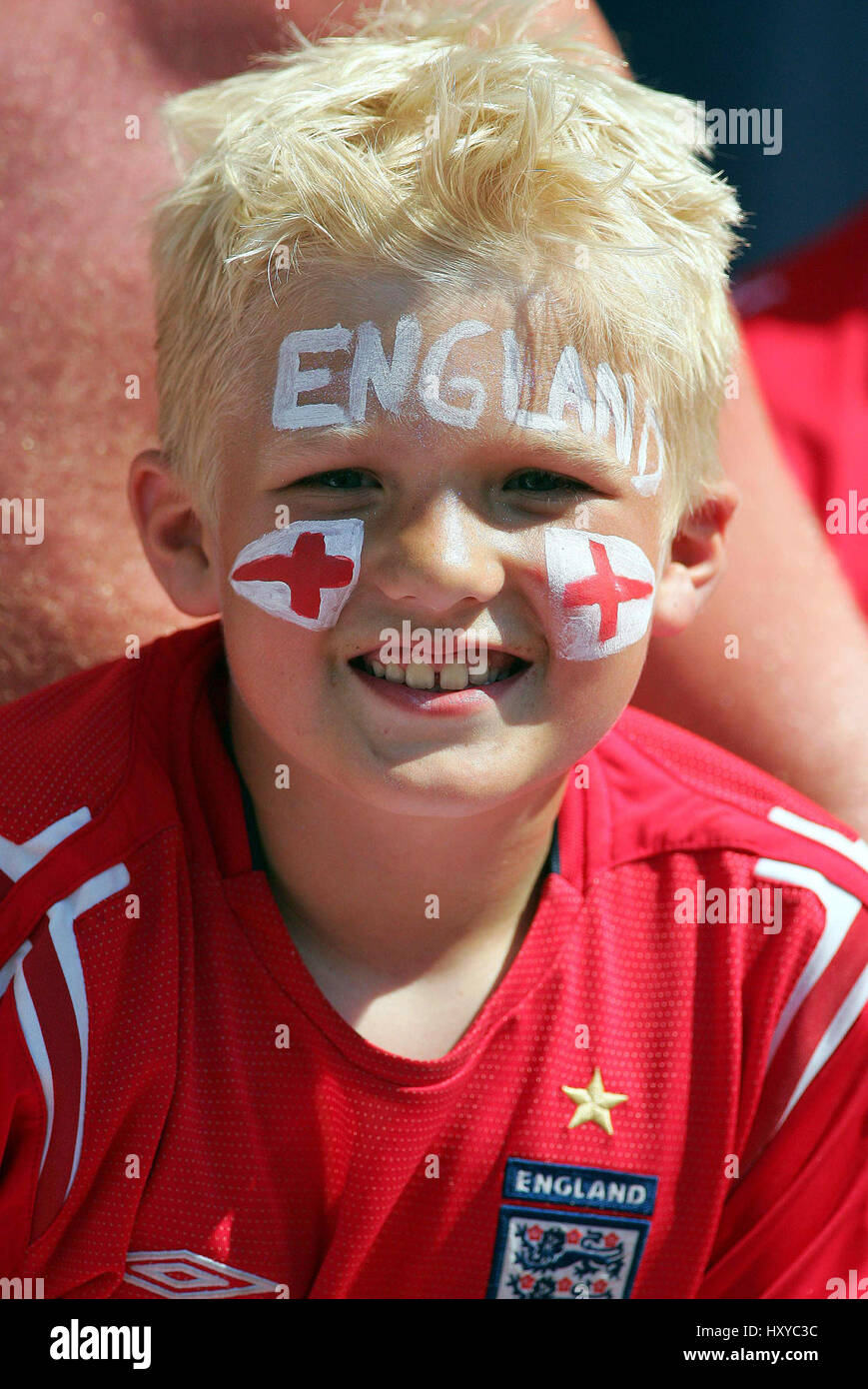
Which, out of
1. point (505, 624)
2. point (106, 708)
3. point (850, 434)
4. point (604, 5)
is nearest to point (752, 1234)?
point (505, 624)

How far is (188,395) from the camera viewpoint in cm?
116

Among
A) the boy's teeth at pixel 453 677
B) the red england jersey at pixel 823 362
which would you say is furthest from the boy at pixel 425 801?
the red england jersey at pixel 823 362

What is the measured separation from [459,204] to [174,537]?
36 centimetres

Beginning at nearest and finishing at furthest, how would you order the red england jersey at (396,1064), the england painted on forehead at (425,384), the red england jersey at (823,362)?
the england painted on forehead at (425,384) → the red england jersey at (396,1064) → the red england jersey at (823,362)

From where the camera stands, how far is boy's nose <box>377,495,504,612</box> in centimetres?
100

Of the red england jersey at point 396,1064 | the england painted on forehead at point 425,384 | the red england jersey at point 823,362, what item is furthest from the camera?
the red england jersey at point 823,362

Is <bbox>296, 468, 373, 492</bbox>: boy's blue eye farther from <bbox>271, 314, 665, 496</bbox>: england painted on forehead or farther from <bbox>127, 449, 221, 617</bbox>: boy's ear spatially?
<bbox>127, 449, 221, 617</bbox>: boy's ear

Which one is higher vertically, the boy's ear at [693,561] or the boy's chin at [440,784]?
the boy's ear at [693,561]

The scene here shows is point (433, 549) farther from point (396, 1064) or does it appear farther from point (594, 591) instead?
point (396, 1064)

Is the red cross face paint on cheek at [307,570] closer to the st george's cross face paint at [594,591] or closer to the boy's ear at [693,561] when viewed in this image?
the st george's cross face paint at [594,591]

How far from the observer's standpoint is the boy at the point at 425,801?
1.03m

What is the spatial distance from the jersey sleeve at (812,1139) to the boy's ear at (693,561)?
0.23 m

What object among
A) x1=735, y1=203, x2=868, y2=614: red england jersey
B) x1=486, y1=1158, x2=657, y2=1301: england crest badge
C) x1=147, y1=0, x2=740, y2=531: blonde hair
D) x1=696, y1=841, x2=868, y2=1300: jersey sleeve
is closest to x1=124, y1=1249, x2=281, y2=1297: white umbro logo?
x1=486, y1=1158, x2=657, y2=1301: england crest badge
